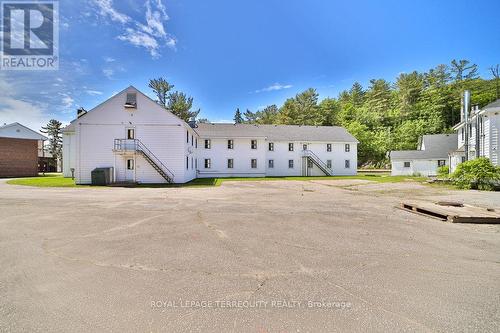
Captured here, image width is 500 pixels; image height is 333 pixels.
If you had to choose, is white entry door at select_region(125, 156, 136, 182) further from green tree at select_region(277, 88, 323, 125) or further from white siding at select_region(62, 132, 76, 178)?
green tree at select_region(277, 88, 323, 125)

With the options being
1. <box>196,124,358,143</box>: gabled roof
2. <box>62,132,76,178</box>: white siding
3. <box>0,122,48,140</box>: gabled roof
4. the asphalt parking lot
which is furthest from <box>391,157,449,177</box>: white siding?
<box>0,122,48,140</box>: gabled roof

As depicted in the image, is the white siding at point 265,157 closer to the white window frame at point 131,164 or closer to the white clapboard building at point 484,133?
the white window frame at point 131,164

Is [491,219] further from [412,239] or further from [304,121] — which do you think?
[304,121]

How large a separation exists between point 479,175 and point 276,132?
28.0 metres

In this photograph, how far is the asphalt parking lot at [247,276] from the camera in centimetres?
324

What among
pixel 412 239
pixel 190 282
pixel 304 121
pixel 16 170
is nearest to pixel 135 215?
pixel 190 282

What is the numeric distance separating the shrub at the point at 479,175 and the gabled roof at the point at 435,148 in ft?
69.3

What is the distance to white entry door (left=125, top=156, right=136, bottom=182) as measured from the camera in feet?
85.8

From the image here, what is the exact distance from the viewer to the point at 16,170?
41250 mm

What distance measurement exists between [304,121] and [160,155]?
176 ft

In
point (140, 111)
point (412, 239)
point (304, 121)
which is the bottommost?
point (412, 239)

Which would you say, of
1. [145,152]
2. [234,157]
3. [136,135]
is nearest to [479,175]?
[234,157]

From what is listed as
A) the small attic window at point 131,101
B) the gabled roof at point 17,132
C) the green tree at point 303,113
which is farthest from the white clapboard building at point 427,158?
the gabled roof at point 17,132

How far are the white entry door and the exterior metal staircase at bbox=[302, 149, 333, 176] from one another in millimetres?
26599
